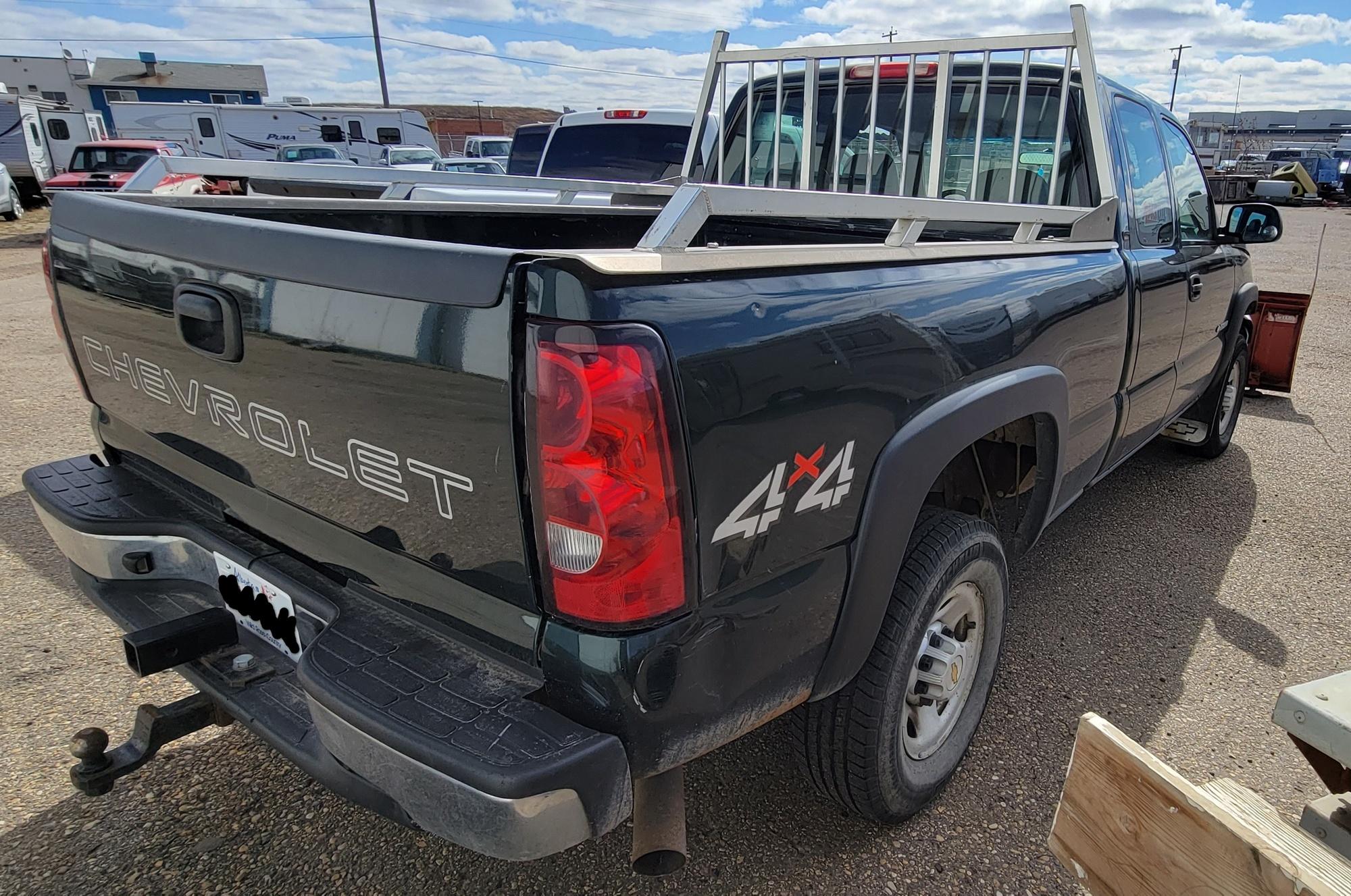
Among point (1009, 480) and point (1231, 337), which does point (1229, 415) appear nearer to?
point (1231, 337)

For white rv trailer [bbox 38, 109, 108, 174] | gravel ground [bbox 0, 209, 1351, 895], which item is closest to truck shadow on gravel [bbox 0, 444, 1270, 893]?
gravel ground [bbox 0, 209, 1351, 895]

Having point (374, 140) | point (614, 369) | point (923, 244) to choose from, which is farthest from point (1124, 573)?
point (374, 140)

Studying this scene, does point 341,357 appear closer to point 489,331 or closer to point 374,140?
point 489,331

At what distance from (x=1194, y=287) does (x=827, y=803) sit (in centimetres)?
277

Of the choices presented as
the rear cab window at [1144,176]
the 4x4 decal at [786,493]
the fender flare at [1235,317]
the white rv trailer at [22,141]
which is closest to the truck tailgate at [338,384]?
the 4x4 decal at [786,493]

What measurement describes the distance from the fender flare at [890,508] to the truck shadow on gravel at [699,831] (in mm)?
473

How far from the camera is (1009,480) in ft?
9.52

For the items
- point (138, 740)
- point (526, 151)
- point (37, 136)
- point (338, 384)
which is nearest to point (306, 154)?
point (37, 136)

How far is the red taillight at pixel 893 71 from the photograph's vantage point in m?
3.45

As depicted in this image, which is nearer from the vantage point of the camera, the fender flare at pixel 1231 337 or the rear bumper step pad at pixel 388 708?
the rear bumper step pad at pixel 388 708

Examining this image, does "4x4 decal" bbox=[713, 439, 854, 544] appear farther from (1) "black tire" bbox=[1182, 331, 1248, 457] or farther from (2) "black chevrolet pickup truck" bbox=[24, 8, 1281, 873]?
(1) "black tire" bbox=[1182, 331, 1248, 457]

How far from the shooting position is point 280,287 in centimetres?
163

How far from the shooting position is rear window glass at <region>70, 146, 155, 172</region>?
1644 cm

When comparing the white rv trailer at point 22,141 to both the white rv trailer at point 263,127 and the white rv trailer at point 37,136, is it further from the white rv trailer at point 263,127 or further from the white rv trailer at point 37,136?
the white rv trailer at point 263,127
